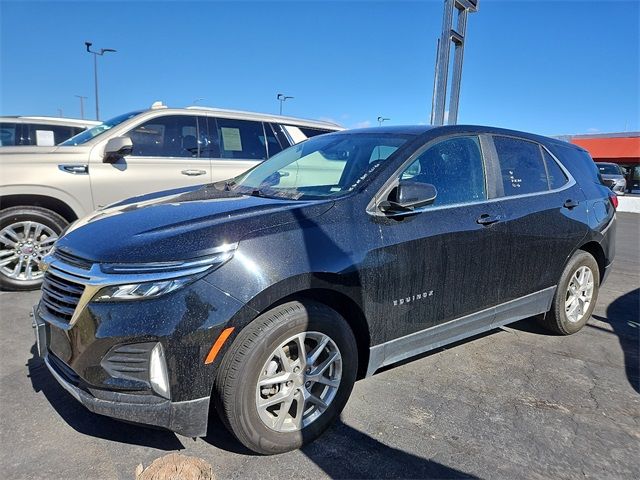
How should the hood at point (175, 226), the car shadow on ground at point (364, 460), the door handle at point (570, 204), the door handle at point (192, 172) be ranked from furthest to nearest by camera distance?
1. the door handle at point (192, 172)
2. the door handle at point (570, 204)
3. the car shadow on ground at point (364, 460)
4. the hood at point (175, 226)

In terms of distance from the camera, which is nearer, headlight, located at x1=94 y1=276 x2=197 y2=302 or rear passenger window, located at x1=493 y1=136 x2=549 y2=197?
headlight, located at x1=94 y1=276 x2=197 y2=302

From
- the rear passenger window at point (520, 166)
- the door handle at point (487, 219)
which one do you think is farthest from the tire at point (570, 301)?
the door handle at point (487, 219)

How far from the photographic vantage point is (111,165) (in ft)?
17.0

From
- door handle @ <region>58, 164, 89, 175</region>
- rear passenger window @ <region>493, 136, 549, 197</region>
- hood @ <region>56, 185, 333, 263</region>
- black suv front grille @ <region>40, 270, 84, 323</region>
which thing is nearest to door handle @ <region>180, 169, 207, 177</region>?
door handle @ <region>58, 164, 89, 175</region>

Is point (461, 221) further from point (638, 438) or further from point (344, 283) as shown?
point (638, 438)

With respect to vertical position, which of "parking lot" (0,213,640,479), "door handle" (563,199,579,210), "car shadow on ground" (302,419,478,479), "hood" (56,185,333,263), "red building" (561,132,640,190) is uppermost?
"red building" (561,132,640,190)

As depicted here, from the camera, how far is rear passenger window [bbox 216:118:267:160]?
593cm

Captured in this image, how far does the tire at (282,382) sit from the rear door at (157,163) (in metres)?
3.62

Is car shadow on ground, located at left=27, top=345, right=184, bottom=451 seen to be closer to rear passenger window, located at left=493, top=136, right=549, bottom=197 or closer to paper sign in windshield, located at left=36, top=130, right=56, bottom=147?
rear passenger window, located at left=493, top=136, right=549, bottom=197

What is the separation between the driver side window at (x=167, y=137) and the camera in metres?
5.41

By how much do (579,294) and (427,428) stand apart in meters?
2.37

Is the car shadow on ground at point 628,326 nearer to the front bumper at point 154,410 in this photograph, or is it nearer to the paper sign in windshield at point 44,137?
the front bumper at point 154,410

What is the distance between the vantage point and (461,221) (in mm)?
3047

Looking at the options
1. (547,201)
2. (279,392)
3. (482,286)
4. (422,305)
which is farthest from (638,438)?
(279,392)
